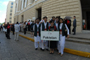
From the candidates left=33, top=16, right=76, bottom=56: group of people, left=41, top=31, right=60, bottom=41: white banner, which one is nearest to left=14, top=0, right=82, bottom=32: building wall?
left=33, top=16, right=76, bottom=56: group of people

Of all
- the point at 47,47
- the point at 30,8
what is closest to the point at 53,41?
the point at 47,47

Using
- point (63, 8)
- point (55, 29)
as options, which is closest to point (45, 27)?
point (55, 29)

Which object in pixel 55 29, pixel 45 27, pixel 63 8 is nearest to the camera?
pixel 55 29

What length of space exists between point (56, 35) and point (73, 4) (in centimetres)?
910

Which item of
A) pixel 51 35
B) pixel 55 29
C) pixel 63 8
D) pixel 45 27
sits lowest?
pixel 51 35

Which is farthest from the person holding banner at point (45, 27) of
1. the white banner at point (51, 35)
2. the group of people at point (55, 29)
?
the white banner at point (51, 35)

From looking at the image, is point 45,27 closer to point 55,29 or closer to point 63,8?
point 55,29

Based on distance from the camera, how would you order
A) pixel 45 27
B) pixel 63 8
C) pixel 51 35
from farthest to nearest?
pixel 63 8 < pixel 45 27 < pixel 51 35

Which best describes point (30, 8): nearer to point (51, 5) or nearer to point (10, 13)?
point (51, 5)

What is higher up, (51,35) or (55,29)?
(55,29)

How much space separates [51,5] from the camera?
13.6 m

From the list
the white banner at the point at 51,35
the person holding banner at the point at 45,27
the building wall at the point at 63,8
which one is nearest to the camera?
the white banner at the point at 51,35

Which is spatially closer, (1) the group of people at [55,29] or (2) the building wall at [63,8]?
(1) the group of people at [55,29]

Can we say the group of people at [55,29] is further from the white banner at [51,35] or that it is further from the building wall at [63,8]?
the building wall at [63,8]
